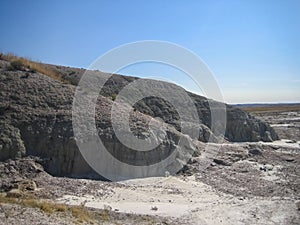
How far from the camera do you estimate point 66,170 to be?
23.2m

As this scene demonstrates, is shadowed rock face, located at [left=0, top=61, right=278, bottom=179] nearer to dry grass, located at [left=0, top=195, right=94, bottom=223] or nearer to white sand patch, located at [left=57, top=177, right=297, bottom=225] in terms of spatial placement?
white sand patch, located at [left=57, top=177, right=297, bottom=225]

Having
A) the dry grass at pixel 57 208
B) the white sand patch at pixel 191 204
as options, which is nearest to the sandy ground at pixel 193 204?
the white sand patch at pixel 191 204

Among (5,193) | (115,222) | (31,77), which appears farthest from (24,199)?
(31,77)

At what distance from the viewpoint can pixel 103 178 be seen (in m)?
22.9

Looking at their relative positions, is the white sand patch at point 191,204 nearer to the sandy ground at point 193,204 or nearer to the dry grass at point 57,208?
the sandy ground at point 193,204

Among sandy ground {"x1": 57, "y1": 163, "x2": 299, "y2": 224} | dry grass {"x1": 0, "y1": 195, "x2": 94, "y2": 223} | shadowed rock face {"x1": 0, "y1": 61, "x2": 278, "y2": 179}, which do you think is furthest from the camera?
Answer: shadowed rock face {"x1": 0, "y1": 61, "x2": 278, "y2": 179}

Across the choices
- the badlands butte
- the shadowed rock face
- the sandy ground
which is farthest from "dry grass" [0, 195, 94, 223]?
the shadowed rock face

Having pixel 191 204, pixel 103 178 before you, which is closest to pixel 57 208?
pixel 191 204

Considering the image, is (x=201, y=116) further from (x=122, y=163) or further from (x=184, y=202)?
(x=184, y=202)

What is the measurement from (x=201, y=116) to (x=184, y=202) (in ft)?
84.9

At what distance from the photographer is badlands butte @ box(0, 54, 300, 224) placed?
1612 cm

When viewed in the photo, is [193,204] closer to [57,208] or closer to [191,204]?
[191,204]

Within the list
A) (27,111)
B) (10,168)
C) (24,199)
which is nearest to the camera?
(24,199)

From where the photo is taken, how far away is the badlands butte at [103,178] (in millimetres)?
16125
